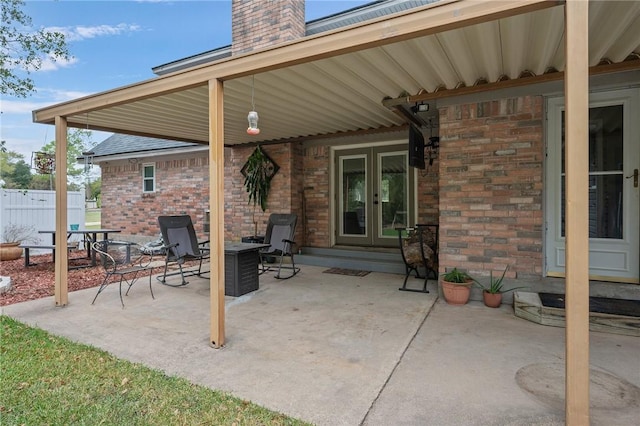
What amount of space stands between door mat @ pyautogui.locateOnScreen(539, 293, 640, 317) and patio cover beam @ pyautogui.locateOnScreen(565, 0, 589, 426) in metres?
2.02

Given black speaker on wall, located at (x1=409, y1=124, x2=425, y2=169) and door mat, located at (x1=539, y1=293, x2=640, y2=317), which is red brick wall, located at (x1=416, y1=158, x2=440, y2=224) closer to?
black speaker on wall, located at (x1=409, y1=124, x2=425, y2=169)

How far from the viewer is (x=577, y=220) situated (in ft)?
6.35

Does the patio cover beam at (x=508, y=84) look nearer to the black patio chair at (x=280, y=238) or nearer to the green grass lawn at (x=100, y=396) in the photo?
the black patio chair at (x=280, y=238)

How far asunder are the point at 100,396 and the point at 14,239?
8.73 m

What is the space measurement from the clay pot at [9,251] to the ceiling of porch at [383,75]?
4.42m

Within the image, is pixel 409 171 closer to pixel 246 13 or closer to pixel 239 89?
pixel 239 89

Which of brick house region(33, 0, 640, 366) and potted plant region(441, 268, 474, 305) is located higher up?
brick house region(33, 0, 640, 366)

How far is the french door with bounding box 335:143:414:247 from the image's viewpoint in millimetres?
6988

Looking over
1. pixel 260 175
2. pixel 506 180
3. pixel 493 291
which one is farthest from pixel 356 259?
pixel 506 180

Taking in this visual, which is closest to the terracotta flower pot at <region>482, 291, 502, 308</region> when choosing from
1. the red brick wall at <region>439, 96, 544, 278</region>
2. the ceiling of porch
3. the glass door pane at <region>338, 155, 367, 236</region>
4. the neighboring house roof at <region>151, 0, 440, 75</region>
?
the red brick wall at <region>439, 96, 544, 278</region>

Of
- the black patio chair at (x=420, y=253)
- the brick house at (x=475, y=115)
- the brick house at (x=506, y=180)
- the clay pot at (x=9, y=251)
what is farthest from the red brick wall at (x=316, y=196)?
the clay pot at (x=9, y=251)

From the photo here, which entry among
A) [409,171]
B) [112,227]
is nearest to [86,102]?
[409,171]

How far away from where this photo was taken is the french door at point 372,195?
275 inches

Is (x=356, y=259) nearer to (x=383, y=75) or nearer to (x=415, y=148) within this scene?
(x=415, y=148)
